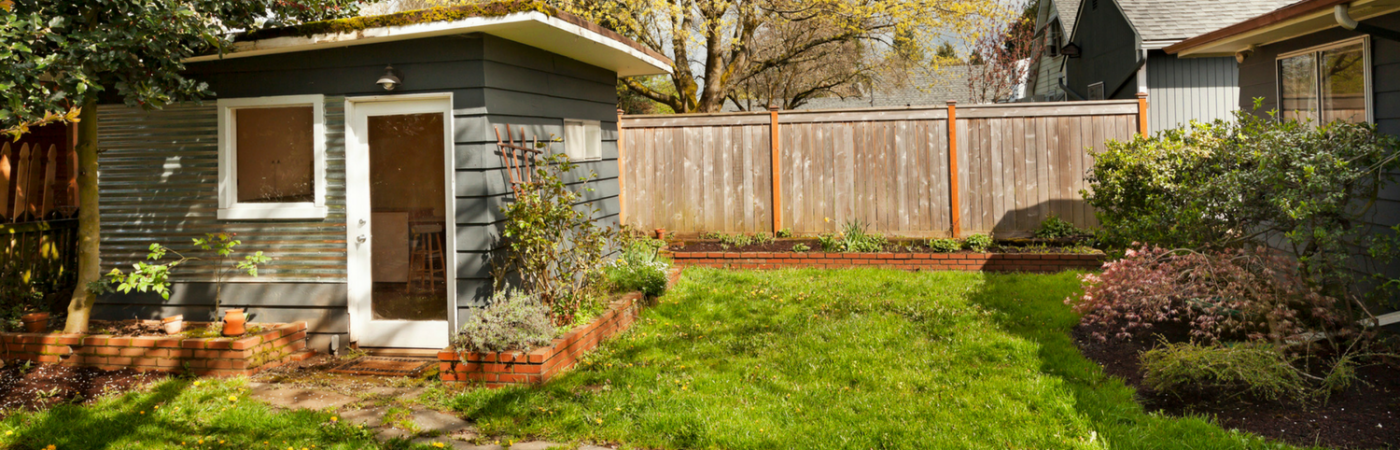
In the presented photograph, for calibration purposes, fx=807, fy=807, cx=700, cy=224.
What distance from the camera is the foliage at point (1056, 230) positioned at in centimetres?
945

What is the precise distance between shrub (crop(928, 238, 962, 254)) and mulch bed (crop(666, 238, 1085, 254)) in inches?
2.3

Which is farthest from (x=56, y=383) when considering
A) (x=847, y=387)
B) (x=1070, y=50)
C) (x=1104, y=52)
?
(x=1070, y=50)

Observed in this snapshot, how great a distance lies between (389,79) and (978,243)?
6.35 meters

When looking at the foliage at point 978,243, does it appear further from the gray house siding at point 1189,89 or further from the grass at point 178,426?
the grass at point 178,426

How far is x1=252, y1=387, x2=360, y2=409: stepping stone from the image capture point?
469 centimetres

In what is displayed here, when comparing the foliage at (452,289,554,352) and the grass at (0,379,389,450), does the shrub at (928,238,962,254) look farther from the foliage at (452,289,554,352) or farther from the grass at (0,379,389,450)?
the grass at (0,379,389,450)

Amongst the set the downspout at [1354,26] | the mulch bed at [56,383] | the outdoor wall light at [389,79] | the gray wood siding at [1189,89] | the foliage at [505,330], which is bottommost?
the mulch bed at [56,383]

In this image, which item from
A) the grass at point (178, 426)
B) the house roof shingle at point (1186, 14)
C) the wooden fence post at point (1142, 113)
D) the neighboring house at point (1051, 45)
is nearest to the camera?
the grass at point (178, 426)

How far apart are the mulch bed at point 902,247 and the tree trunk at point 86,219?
553cm

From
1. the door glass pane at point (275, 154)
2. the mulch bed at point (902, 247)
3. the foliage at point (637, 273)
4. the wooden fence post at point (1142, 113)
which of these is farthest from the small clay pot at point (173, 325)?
the wooden fence post at point (1142, 113)

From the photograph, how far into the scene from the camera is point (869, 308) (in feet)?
22.1

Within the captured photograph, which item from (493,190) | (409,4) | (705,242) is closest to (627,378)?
(493,190)

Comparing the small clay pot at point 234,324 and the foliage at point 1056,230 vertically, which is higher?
the foliage at point 1056,230

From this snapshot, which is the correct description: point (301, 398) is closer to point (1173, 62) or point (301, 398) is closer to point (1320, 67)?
point (1320, 67)
